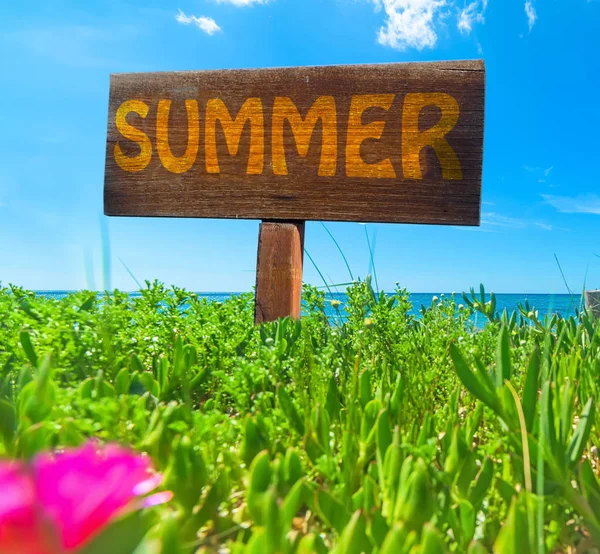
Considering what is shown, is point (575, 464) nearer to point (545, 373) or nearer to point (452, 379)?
point (545, 373)

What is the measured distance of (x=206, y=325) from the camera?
8.60ft

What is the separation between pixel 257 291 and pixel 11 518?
303 cm

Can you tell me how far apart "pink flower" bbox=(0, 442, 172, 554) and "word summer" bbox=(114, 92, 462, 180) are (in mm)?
3138

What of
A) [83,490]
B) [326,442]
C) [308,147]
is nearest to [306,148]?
[308,147]

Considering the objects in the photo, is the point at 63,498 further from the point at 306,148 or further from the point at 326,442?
the point at 306,148

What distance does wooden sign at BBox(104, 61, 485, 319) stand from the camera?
11.4 feet

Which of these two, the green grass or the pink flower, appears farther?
the green grass

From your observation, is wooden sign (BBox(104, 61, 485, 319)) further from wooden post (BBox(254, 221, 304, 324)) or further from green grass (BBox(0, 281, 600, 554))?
green grass (BBox(0, 281, 600, 554))

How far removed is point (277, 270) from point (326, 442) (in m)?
2.16

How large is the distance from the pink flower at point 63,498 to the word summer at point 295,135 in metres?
3.14

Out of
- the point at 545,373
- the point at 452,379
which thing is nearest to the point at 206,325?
the point at 452,379

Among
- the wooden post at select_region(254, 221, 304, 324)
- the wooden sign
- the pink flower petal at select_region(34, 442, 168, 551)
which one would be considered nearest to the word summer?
the wooden sign

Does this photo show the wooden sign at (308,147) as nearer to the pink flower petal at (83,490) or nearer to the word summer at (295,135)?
the word summer at (295,135)

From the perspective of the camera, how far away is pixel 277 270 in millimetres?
3539
